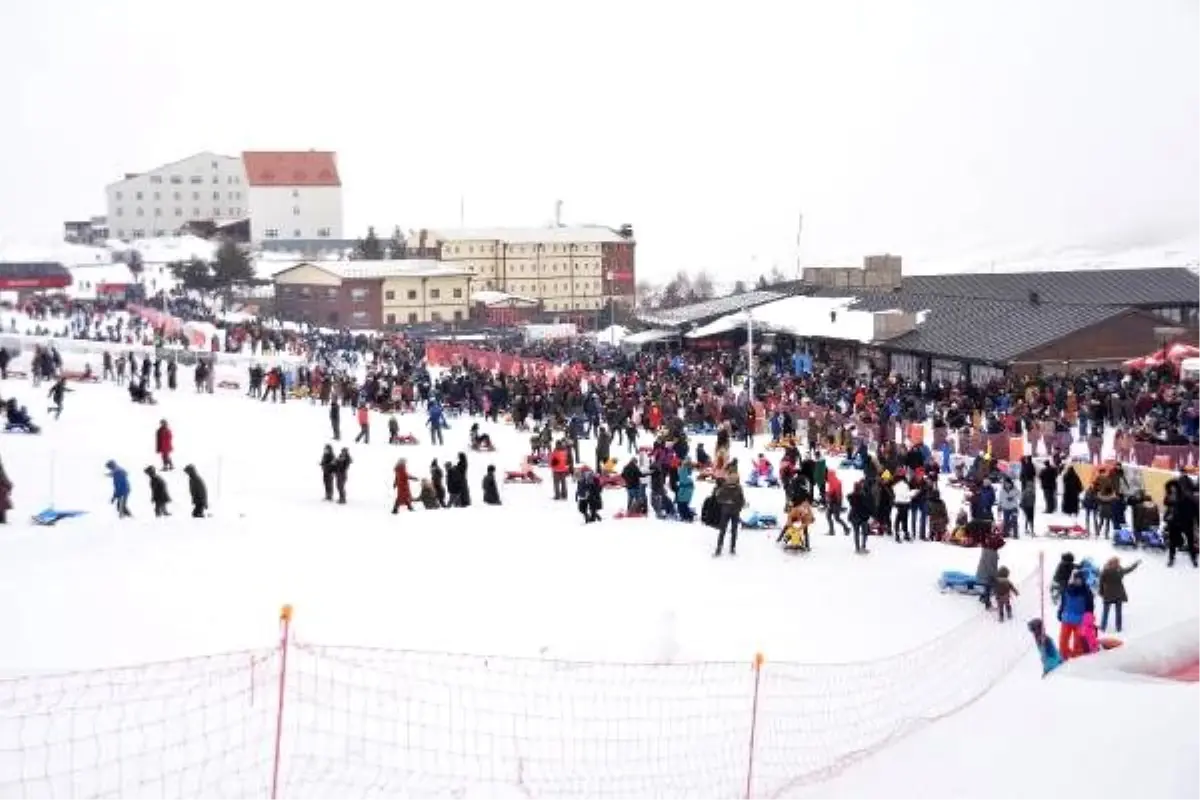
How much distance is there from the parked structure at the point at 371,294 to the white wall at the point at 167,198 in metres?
46.5

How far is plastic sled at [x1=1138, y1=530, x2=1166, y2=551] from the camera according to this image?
47.1 feet

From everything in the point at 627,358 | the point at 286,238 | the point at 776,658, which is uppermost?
the point at 286,238

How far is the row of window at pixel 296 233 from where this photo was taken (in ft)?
313

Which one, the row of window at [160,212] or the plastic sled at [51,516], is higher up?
the row of window at [160,212]

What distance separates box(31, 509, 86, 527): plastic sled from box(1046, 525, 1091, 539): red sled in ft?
37.4

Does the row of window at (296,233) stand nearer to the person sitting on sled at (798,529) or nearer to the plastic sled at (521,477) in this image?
the plastic sled at (521,477)

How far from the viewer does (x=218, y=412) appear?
26359mm

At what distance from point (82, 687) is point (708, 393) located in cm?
1931

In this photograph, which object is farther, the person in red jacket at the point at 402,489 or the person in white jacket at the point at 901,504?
the person in red jacket at the point at 402,489

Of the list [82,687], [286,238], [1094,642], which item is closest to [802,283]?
[1094,642]

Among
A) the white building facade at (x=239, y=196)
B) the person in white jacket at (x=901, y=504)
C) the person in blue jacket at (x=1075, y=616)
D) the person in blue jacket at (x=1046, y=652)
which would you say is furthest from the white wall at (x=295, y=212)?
the person in blue jacket at (x=1046, y=652)

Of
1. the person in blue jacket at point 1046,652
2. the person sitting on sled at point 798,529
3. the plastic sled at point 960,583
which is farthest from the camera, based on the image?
the person sitting on sled at point 798,529

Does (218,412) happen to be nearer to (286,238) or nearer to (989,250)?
(286,238)

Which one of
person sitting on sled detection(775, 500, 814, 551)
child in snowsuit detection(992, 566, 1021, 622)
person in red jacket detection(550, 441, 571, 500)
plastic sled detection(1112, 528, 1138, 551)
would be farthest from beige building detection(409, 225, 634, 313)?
child in snowsuit detection(992, 566, 1021, 622)
